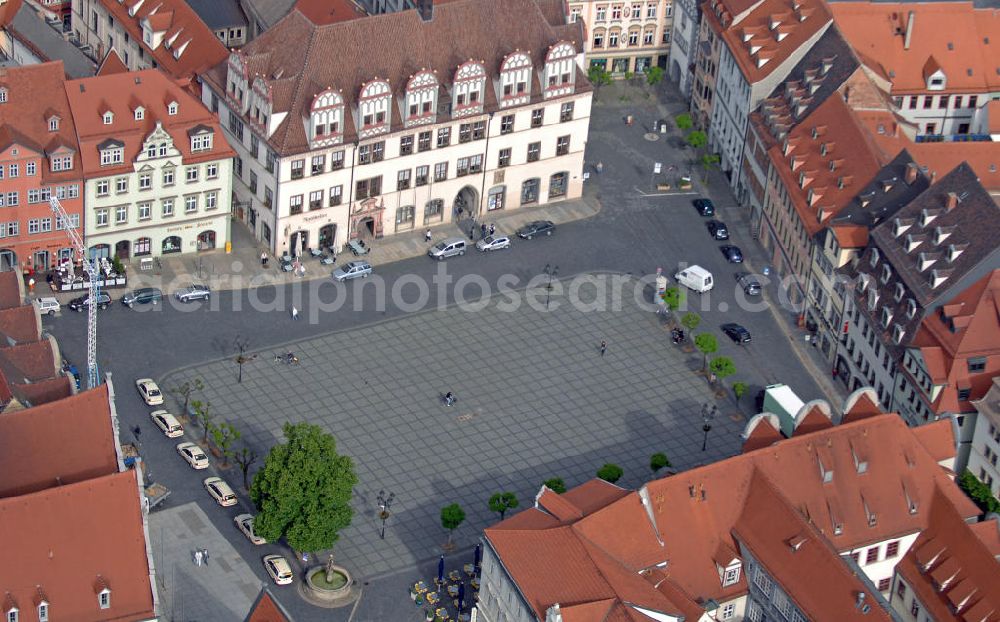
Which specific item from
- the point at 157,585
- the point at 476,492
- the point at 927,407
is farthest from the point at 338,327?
the point at 927,407

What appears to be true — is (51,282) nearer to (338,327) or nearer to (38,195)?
(38,195)

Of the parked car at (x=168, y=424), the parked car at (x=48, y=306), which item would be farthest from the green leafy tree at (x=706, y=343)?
the parked car at (x=48, y=306)

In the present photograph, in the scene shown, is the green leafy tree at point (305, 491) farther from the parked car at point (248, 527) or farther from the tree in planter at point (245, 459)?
the tree in planter at point (245, 459)

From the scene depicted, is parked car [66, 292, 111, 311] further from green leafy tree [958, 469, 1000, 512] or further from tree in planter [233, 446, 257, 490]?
green leafy tree [958, 469, 1000, 512]

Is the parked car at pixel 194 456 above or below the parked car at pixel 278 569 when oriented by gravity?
above

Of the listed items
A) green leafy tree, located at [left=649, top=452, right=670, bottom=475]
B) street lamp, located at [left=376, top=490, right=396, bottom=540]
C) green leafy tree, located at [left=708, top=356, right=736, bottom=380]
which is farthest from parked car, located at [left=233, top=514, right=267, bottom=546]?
green leafy tree, located at [left=708, top=356, right=736, bottom=380]
